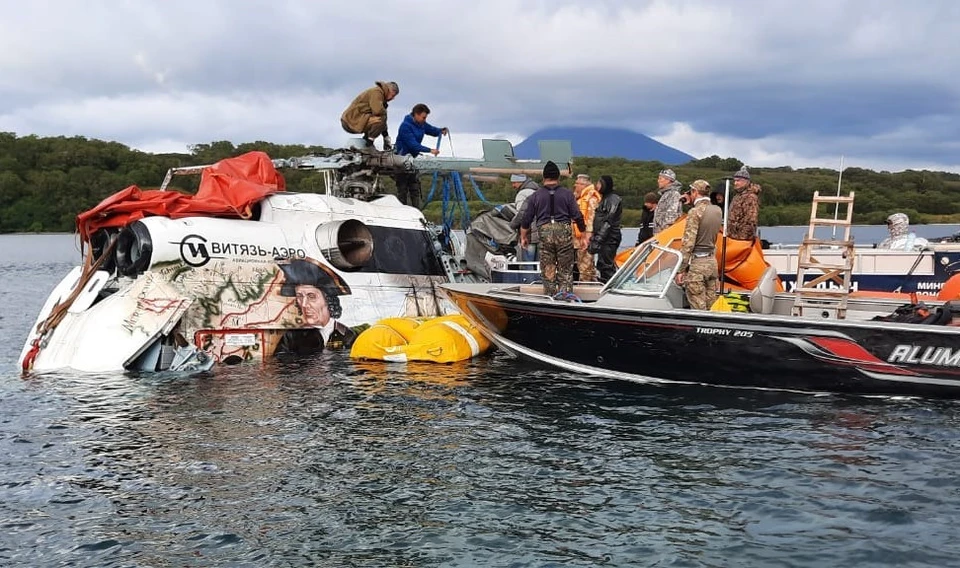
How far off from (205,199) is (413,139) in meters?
5.04

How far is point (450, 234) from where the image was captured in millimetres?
16750

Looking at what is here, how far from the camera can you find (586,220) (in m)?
16.3

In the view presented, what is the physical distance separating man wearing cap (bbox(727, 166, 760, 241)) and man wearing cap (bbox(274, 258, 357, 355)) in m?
6.34

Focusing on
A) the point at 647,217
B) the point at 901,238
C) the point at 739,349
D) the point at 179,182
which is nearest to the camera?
the point at 739,349

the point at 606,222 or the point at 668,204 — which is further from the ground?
the point at 668,204

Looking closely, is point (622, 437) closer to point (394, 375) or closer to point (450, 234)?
point (394, 375)

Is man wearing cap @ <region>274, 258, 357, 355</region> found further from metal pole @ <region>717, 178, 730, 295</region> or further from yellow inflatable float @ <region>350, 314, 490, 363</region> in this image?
metal pole @ <region>717, 178, 730, 295</region>

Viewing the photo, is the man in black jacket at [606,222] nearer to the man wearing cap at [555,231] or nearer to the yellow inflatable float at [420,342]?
the man wearing cap at [555,231]

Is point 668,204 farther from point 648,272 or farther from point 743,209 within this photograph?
point 648,272

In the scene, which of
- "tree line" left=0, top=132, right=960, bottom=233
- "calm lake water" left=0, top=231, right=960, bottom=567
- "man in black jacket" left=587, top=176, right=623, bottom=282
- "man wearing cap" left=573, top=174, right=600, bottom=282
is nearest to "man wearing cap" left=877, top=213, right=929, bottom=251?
"man in black jacket" left=587, top=176, right=623, bottom=282

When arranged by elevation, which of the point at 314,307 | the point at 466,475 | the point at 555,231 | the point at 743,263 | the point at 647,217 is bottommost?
the point at 466,475

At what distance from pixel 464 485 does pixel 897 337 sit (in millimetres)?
5398

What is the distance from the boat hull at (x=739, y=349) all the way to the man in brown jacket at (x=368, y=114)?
209 inches

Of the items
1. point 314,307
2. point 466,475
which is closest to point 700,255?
point 466,475
